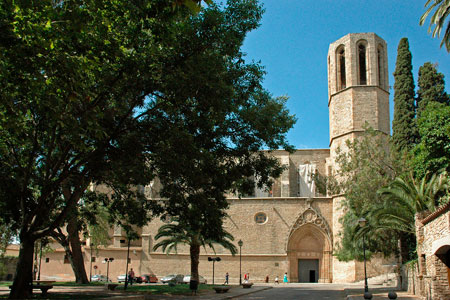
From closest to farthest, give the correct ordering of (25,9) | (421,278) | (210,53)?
1. (25,9)
2. (210,53)
3. (421,278)

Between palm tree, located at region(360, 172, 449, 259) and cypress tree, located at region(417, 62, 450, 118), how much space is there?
855 centimetres

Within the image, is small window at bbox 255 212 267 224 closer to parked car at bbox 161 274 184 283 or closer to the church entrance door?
the church entrance door

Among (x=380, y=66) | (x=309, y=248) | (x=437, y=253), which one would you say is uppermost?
(x=380, y=66)

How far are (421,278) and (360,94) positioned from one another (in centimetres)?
1991

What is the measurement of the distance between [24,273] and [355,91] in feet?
88.9

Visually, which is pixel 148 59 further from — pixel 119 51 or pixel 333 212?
pixel 333 212

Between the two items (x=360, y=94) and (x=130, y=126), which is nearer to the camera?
(x=130, y=126)

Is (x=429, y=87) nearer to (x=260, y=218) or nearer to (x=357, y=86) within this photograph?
(x=357, y=86)

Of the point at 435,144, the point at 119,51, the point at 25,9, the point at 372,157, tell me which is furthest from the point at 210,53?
the point at 372,157

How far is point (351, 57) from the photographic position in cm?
3397

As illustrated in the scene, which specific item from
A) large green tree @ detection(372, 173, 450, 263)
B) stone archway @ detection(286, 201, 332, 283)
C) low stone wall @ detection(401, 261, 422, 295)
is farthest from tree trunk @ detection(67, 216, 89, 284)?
stone archway @ detection(286, 201, 332, 283)

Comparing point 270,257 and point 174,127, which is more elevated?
point 174,127

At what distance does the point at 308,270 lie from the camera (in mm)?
34844

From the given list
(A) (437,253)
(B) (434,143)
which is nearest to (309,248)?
(B) (434,143)
